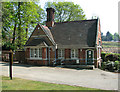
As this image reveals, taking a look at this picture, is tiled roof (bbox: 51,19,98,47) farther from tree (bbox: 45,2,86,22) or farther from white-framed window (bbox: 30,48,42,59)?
tree (bbox: 45,2,86,22)

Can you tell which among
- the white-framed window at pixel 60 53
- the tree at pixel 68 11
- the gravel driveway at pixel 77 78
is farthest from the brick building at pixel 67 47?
the tree at pixel 68 11

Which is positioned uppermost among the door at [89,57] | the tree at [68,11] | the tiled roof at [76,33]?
the tree at [68,11]

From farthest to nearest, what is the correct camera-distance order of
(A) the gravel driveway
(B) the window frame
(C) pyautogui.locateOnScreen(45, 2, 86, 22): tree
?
1. (C) pyautogui.locateOnScreen(45, 2, 86, 22): tree
2. (B) the window frame
3. (A) the gravel driveway

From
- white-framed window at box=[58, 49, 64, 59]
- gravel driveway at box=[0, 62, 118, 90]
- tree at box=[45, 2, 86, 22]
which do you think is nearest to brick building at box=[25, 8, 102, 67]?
white-framed window at box=[58, 49, 64, 59]

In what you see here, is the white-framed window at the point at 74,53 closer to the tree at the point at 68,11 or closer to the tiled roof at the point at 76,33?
the tiled roof at the point at 76,33

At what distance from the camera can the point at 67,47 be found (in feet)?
68.9

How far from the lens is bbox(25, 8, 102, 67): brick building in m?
20.3

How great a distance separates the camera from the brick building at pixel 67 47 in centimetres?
2034

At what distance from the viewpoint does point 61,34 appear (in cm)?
2345

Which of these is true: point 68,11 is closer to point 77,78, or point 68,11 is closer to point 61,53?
point 61,53

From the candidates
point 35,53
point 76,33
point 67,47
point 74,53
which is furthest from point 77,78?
point 76,33

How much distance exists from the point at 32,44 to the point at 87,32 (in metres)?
9.47

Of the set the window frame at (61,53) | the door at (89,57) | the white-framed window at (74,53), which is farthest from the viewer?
the window frame at (61,53)

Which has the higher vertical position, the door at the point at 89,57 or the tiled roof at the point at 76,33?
the tiled roof at the point at 76,33
